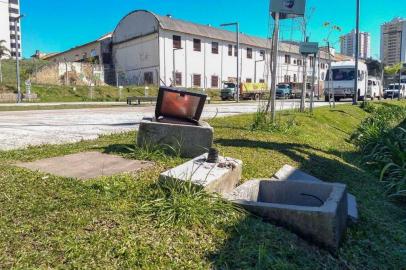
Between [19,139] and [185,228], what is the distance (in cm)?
537

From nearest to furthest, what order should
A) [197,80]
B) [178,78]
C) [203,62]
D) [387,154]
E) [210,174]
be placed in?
[210,174]
[387,154]
[178,78]
[197,80]
[203,62]

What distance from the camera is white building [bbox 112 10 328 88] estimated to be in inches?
1764

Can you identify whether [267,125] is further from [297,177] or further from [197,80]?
[197,80]

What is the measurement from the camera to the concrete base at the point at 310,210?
3334mm

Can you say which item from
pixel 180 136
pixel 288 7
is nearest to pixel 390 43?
pixel 288 7

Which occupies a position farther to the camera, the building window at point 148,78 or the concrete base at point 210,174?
the building window at point 148,78

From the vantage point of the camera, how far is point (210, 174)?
3.88 m

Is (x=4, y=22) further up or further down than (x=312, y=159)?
further up

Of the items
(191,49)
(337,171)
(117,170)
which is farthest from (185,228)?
(191,49)

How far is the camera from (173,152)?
16.8 ft

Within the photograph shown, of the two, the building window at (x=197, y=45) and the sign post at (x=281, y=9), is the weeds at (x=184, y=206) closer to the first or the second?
the sign post at (x=281, y=9)

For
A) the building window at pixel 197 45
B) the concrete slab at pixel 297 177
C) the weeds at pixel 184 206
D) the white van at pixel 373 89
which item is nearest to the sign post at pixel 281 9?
the concrete slab at pixel 297 177

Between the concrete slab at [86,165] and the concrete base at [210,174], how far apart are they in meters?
0.68

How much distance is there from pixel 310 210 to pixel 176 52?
1736 inches
